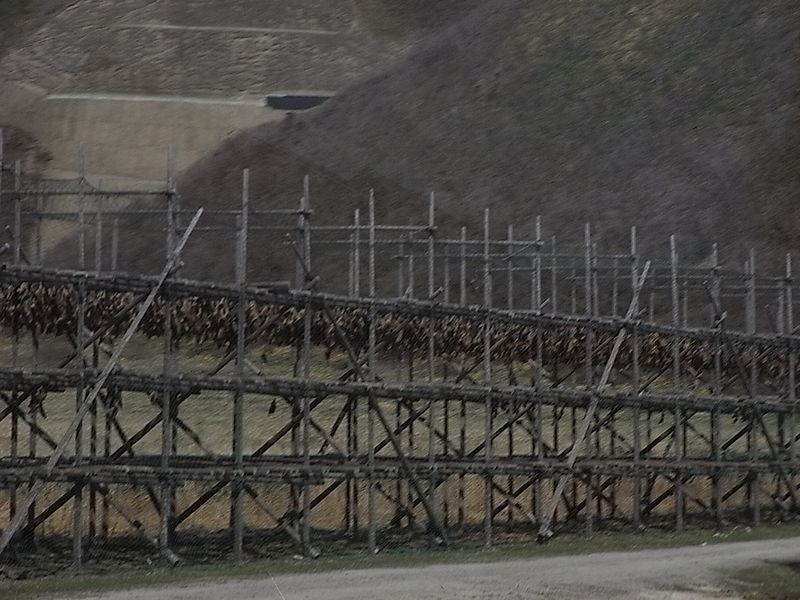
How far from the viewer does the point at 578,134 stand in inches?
3039

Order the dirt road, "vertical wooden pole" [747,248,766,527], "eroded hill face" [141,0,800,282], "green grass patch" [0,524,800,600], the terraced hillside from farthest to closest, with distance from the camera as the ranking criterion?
the terraced hillside → "eroded hill face" [141,0,800,282] → "vertical wooden pole" [747,248,766,527] → "green grass patch" [0,524,800,600] → the dirt road

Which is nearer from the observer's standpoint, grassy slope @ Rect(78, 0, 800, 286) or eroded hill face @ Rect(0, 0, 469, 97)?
grassy slope @ Rect(78, 0, 800, 286)

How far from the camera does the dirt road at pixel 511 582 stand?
2384cm

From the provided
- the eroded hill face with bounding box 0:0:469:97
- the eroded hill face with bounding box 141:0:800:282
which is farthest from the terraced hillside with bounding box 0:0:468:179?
the eroded hill face with bounding box 141:0:800:282

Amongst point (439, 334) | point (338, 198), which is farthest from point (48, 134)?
point (439, 334)

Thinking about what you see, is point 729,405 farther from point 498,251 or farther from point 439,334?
point 498,251

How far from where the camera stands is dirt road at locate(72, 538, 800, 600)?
2384 cm

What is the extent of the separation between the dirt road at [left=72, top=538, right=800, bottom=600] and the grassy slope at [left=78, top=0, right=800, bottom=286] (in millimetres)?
36184

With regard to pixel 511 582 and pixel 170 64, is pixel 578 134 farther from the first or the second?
pixel 511 582

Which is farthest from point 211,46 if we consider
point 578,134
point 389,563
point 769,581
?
point 769,581

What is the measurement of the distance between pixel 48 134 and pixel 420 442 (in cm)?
3890

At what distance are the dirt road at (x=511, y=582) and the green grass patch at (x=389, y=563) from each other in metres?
0.73

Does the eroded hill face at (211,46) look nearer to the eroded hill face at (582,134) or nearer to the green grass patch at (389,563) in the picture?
the eroded hill face at (582,134)

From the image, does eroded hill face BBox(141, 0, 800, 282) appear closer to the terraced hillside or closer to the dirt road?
the terraced hillside
